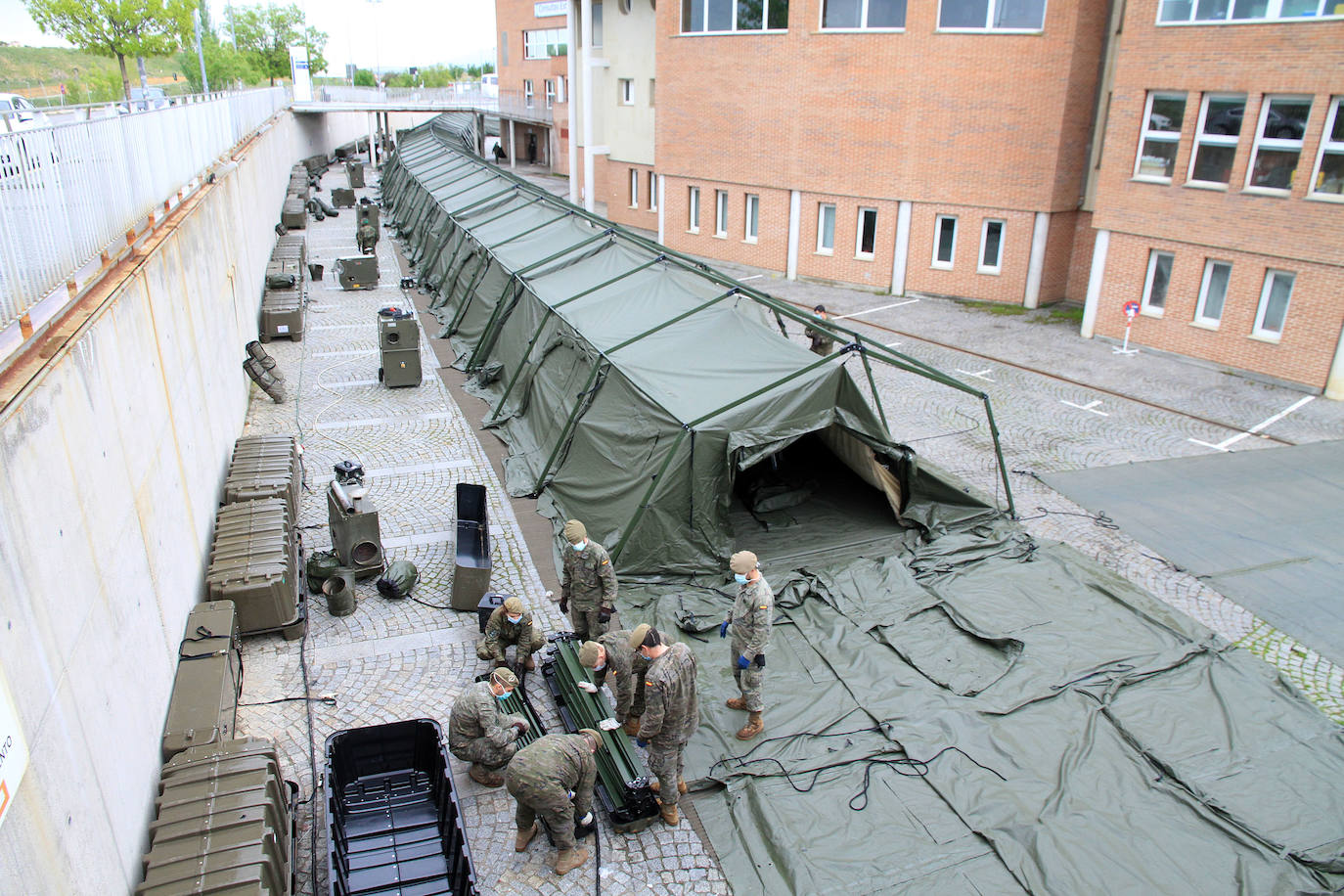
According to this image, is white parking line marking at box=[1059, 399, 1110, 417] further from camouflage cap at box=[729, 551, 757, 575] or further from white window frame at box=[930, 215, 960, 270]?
camouflage cap at box=[729, 551, 757, 575]

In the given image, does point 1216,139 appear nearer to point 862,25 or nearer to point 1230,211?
point 1230,211

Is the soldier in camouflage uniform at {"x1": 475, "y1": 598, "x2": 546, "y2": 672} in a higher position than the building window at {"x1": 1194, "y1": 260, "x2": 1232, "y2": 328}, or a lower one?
lower

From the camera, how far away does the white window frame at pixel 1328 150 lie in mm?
14513

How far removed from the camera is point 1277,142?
50.1 ft

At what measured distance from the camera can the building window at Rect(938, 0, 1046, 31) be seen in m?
19.6

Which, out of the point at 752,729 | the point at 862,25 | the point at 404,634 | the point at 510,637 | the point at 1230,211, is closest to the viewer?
the point at 752,729

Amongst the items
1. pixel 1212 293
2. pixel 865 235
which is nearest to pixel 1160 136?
pixel 1212 293

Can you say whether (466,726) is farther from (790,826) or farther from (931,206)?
(931,206)

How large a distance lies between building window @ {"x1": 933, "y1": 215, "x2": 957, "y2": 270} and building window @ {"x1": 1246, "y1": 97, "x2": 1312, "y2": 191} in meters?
6.85

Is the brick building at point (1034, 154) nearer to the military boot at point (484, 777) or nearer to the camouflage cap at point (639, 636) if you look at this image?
the camouflage cap at point (639, 636)

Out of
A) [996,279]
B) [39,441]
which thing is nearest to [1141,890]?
[39,441]

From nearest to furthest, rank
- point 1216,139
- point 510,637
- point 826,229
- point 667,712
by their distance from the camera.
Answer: point 667,712 → point 510,637 → point 1216,139 → point 826,229

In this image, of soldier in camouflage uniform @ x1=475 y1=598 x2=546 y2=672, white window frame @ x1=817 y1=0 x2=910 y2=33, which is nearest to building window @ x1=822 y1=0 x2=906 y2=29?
white window frame @ x1=817 y1=0 x2=910 y2=33

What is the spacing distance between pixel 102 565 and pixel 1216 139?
1816 centimetres
